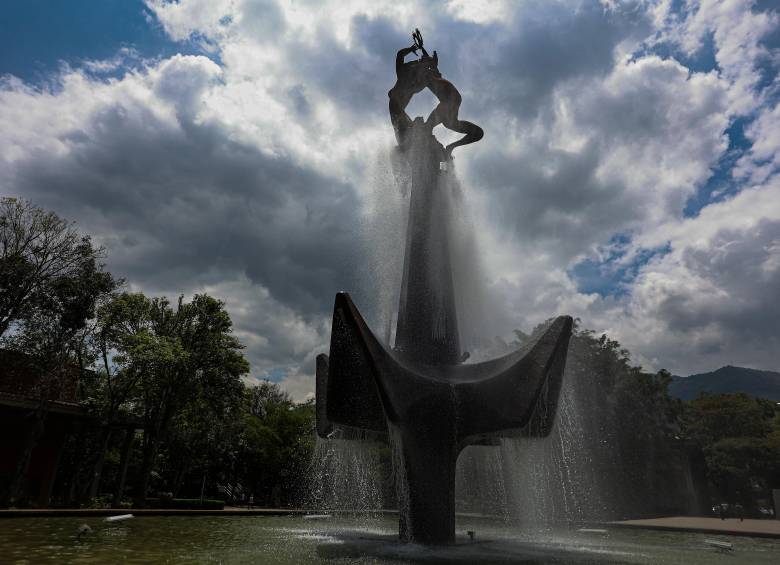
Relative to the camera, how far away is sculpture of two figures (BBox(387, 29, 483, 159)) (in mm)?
14594

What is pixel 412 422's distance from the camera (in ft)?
30.6

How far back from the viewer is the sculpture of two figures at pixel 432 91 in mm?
14594

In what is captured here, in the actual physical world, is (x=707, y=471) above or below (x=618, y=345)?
below

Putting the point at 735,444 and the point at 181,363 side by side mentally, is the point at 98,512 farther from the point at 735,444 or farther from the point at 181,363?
the point at 735,444

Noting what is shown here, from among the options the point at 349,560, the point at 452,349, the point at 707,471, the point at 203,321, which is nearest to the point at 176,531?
the point at 349,560

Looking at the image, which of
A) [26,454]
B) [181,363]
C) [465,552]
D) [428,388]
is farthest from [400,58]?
[26,454]

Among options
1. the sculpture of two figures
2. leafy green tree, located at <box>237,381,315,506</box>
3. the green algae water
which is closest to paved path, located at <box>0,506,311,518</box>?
the green algae water

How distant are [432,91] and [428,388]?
9.15 m

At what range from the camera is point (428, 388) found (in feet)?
31.5

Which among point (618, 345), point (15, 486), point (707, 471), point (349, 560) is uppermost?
point (618, 345)

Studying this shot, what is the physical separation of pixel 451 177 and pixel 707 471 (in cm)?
3696

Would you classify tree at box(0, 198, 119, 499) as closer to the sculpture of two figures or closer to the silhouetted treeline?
the silhouetted treeline

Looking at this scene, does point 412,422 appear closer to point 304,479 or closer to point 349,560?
point 349,560

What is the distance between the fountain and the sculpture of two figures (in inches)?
132
